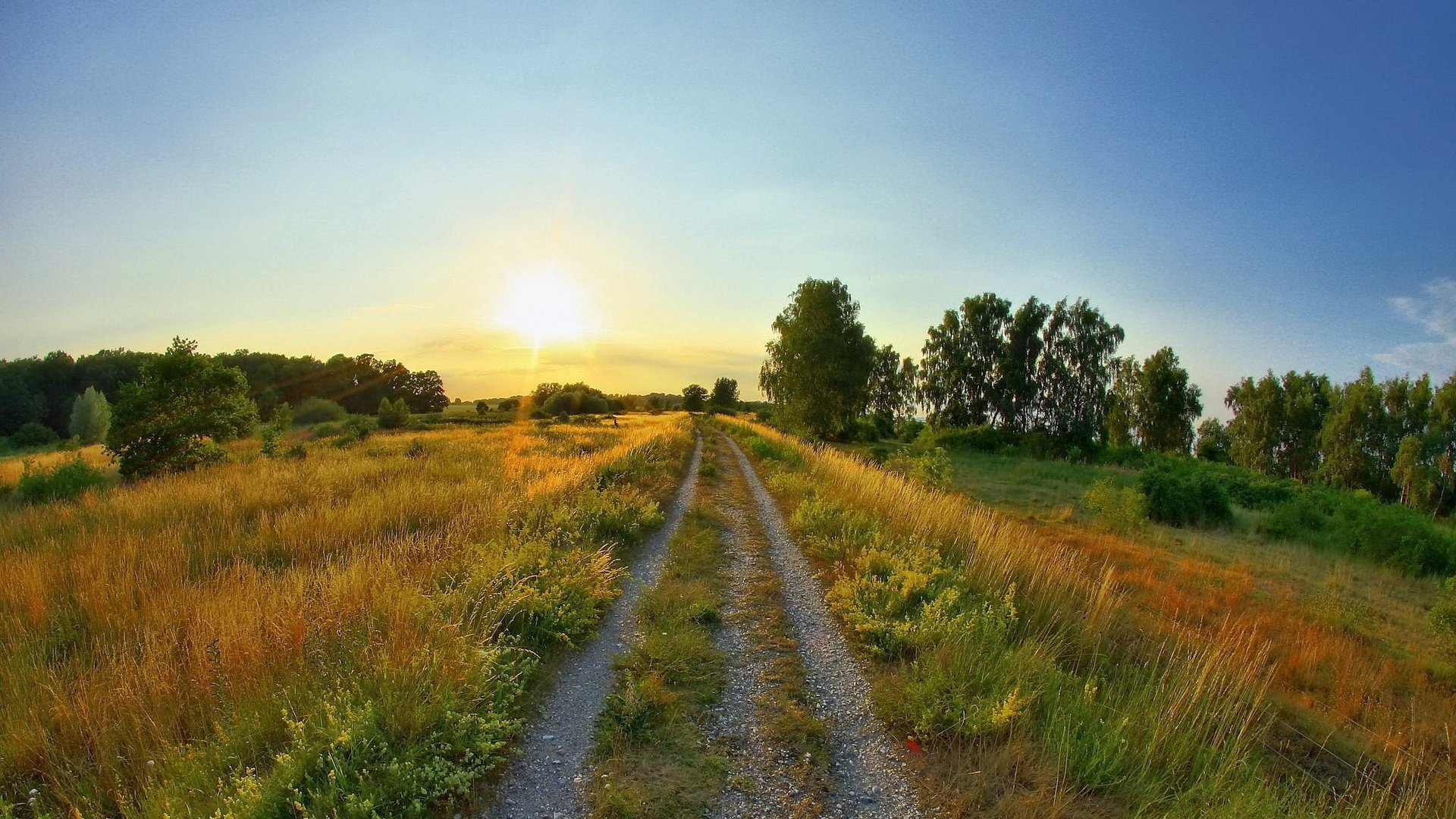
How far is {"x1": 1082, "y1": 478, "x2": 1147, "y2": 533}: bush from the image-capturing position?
66.7ft

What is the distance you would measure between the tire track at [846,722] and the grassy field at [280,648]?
2.74 m

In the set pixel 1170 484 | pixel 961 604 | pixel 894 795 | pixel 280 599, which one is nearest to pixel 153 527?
pixel 280 599

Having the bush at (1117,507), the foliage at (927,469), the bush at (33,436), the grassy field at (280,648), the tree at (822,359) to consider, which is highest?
the tree at (822,359)

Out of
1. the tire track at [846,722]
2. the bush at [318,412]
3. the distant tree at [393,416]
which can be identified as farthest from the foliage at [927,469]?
the bush at [318,412]

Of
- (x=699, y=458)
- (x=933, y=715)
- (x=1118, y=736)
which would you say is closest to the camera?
(x=1118, y=736)

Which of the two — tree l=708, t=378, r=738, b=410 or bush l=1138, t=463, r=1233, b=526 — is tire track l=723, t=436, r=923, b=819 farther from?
tree l=708, t=378, r=738, b=410

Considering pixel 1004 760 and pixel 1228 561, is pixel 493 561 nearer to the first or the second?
pixel 1004 760

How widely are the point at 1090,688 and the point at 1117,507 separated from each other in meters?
20.0

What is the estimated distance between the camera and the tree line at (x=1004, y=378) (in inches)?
1607

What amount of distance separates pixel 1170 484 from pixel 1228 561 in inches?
355

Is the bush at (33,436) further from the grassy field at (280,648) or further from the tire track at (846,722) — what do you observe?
the tire track at (846,722)

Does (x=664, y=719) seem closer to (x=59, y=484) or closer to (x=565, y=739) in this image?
(x=565, y=739)

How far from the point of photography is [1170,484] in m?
24.6

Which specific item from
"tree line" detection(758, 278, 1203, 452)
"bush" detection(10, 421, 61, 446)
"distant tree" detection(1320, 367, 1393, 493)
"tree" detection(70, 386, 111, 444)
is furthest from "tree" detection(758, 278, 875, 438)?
"bush" detection(10, 421, 61, 446)
